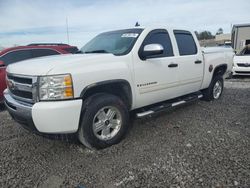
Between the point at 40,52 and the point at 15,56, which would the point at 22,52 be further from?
the point at 40,52

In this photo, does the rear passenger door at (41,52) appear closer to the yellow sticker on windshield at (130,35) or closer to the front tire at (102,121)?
the yellow sticker on windshield at (130,35)

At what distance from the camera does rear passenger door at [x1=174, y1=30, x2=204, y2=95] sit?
4.65 metres

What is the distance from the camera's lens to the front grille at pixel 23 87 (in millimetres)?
2953

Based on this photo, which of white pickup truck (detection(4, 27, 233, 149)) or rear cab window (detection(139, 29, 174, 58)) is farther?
rear cab window (detection(139, 29, 174, 58))

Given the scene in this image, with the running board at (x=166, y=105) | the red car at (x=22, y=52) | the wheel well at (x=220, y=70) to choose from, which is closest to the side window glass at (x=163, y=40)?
the running board at (x=166, y=105)

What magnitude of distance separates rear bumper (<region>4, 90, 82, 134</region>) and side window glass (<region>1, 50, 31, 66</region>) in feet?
11.5

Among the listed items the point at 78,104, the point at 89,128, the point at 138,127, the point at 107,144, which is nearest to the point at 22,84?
the point at 78,104

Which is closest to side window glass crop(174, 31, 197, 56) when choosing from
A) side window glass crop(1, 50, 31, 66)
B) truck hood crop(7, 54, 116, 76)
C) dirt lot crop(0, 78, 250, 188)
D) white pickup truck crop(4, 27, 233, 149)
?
white pickup truck crop(4, 27, 233, 149)

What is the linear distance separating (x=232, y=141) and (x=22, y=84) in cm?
337

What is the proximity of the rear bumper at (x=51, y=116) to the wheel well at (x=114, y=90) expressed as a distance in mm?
259

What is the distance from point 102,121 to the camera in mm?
3445

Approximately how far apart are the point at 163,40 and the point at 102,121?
2.07 m

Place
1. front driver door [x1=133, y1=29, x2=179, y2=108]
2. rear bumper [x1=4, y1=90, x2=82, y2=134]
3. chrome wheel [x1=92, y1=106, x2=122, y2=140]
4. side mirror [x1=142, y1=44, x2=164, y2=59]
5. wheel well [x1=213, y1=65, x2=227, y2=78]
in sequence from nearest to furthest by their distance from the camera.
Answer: rear bumper [x1=4, y1=90, x2=82, y2=134], chrome wheel [x1=92, y1=106, x2=122, y2=140], side mirror [x1=142, y1=44, x2=164, y2=59], front driver door [x1=133, y1=29, x2=179, y2=108], wheel well [x1=213, y1=65, x2=227, y2=78]

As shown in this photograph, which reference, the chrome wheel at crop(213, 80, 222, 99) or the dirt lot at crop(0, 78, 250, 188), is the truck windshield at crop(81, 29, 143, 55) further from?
the chrome wheel at crop(213, 80, 222, 99)
